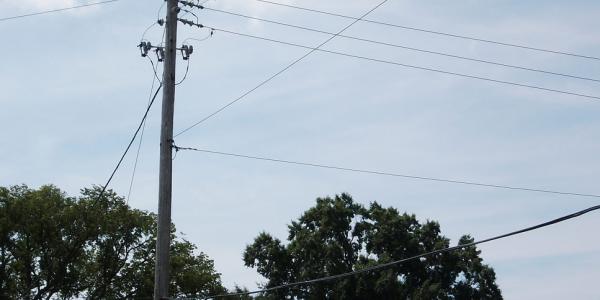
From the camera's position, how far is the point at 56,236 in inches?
1847

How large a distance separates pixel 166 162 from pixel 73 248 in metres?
32.0

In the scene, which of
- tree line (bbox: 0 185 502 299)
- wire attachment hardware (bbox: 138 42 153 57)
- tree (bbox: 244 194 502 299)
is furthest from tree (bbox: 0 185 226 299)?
wire attachment hardware (bbox: 138 42 153 57)

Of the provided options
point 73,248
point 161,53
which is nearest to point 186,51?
point 161,53

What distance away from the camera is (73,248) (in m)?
47.2

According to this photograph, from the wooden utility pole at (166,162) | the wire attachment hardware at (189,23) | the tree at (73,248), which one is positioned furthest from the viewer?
the tree at (73,248)

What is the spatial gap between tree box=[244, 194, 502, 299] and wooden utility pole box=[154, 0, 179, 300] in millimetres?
35460

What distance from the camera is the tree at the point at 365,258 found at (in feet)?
174

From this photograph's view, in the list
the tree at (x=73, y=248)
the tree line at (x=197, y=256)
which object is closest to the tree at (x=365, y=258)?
the tree line at (x=197, y=256)

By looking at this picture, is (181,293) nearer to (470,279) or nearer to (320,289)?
(320,289)

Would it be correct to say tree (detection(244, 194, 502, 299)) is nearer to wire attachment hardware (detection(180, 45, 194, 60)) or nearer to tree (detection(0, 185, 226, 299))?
tree (detection(0, 185, 226, 299))

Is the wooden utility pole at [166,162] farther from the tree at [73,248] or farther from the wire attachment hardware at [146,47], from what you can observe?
the tree at [73,248]

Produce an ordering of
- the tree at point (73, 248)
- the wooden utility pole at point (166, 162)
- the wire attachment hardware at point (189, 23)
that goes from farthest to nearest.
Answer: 1. the tree at point (73, 248)
2. the wire attachment hardware at point (189, 23)
3. the wooden utility pole at point (166, 162)

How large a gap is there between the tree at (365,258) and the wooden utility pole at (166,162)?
35.5 meters

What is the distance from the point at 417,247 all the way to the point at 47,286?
23.5 m
